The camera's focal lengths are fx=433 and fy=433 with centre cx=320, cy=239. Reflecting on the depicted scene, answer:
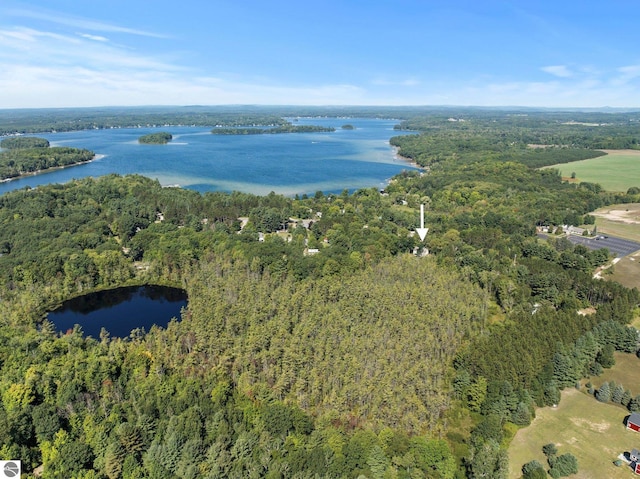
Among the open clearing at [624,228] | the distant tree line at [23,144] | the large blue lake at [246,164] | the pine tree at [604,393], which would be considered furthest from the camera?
the distant tree line at [23,144]

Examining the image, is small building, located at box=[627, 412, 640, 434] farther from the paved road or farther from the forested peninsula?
the forested peninsula

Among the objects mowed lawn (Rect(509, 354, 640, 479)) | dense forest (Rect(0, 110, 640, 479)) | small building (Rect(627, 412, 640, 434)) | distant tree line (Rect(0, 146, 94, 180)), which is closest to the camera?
dense forest (Rect(0, 110, 640, 479))

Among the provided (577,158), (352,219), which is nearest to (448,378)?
(352,219)

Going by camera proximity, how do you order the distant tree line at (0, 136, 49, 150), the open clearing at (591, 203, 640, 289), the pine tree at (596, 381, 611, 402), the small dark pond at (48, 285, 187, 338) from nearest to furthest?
the pine tree at (596, 381, 611, 402), the small dark pond at (48, 285, 187, 338), the open clearing at (591, 203, 640, 289), the distant tree line at (0, 136, 49, 150)

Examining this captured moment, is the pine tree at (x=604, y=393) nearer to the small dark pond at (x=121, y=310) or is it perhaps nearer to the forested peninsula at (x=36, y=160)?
the small dark pond at (x=121, y=310)

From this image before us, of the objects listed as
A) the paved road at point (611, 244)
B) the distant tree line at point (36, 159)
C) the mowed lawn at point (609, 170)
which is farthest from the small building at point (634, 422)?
the distant tree line at point (36, 159)

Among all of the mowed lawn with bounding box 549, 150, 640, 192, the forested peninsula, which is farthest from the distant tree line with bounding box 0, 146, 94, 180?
the mowed lawn with bounding box 549, 150, 640, 192

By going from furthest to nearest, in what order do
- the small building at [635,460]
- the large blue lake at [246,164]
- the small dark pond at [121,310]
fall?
the large blue lake at [246,164] → the small dark pond at [121,310] → the small building at [635,460]
